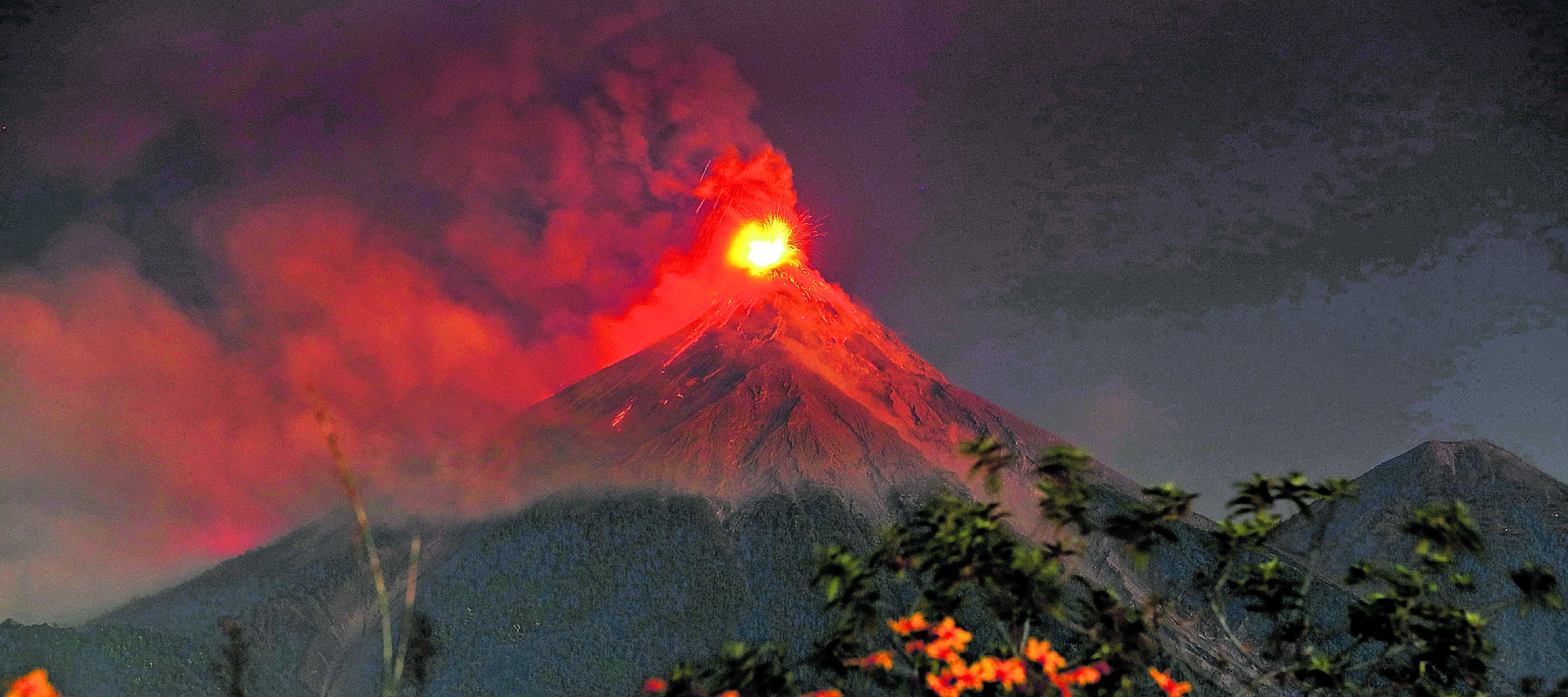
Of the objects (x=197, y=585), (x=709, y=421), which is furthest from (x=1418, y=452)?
(x=197, y=585)

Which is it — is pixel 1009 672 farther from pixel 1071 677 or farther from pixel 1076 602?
pixel 1076 602

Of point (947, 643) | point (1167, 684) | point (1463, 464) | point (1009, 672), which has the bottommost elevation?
point (1167, 684)

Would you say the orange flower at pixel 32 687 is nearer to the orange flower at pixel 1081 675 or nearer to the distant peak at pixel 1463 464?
the orange flower at pixel 1081 675

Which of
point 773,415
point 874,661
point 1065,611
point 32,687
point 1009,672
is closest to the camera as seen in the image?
point 32,687

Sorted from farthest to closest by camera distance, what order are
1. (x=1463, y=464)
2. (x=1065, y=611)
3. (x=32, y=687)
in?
(x=1463, y=464) → (x=1065, y=611) → (x=32, y=687)

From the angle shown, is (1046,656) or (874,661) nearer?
(1046,656)

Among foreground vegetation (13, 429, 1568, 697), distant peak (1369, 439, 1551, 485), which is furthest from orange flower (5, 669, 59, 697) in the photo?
distant peak (1369, 439, 1551, 485)

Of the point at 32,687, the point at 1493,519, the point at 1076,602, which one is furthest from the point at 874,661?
the point at 1493,519
